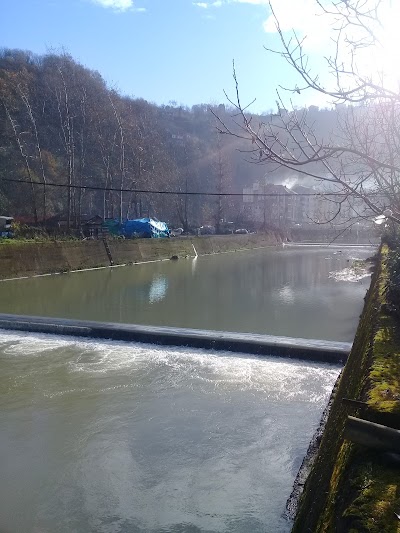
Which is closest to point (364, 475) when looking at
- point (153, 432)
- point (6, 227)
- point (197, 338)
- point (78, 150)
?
point (153, 432)

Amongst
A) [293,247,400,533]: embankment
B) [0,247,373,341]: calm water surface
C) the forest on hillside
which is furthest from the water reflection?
[293,247,400,533]: embankment

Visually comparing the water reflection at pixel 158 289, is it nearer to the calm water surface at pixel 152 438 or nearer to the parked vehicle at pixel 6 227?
the calm water surface at pixel 152 438

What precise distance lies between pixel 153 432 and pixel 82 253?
1803 cm

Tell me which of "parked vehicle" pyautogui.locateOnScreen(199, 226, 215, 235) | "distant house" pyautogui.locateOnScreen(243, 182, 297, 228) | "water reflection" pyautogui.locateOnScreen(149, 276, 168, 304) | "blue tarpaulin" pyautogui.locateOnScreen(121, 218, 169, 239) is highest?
"distant house" pyautogui.locateOnScreen(243, 182, 297, 228)

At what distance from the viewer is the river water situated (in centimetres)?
411

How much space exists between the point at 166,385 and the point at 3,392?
201cm

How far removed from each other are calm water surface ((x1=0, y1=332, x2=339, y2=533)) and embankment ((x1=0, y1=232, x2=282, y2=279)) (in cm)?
1159

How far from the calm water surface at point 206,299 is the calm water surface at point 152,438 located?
327cm

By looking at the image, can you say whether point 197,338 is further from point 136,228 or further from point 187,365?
point 136,228

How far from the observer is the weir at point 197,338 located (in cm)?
789

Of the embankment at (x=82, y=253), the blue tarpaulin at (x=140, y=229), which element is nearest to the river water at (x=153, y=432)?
the embankment at (x=82, y=253)

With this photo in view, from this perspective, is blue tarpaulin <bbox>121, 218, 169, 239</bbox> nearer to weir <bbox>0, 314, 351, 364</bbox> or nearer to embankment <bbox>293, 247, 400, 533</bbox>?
weir <bbox>0, 314, 351, 364</bbox>

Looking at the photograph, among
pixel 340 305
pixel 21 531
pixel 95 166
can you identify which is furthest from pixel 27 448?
pixel 95 166

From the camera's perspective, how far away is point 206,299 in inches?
576
